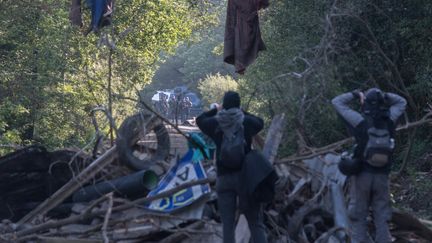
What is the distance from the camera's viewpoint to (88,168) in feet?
33.2

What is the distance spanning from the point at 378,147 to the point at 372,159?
13cm

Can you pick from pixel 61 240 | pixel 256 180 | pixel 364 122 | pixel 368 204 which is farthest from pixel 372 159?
pixel 61 240

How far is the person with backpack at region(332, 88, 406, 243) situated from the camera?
26.7 feet

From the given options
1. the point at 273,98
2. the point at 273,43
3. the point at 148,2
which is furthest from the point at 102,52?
the point at 273,98

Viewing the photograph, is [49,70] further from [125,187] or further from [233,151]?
[233,151]

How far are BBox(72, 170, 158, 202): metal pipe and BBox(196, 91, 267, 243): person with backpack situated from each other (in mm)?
1619

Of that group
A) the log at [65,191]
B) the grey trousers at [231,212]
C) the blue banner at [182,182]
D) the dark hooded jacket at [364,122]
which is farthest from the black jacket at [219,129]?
the log at [65,191]

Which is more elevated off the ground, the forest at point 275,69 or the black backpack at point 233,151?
the forest at point 275,69

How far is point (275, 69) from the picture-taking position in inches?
623

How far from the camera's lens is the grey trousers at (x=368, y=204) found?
8242 mm

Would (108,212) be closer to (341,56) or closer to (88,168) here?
(88,168)

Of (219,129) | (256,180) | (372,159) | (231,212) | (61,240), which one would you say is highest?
(219,129)

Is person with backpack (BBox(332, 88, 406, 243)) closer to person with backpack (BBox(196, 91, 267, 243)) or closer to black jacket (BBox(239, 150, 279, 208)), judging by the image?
black jacket (BBox(239, 150, 279, 208))

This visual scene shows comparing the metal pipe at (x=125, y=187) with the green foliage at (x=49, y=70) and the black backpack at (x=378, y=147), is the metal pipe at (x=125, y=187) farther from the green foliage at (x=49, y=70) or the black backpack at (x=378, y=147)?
the green foliage at (x=49, y=70)
